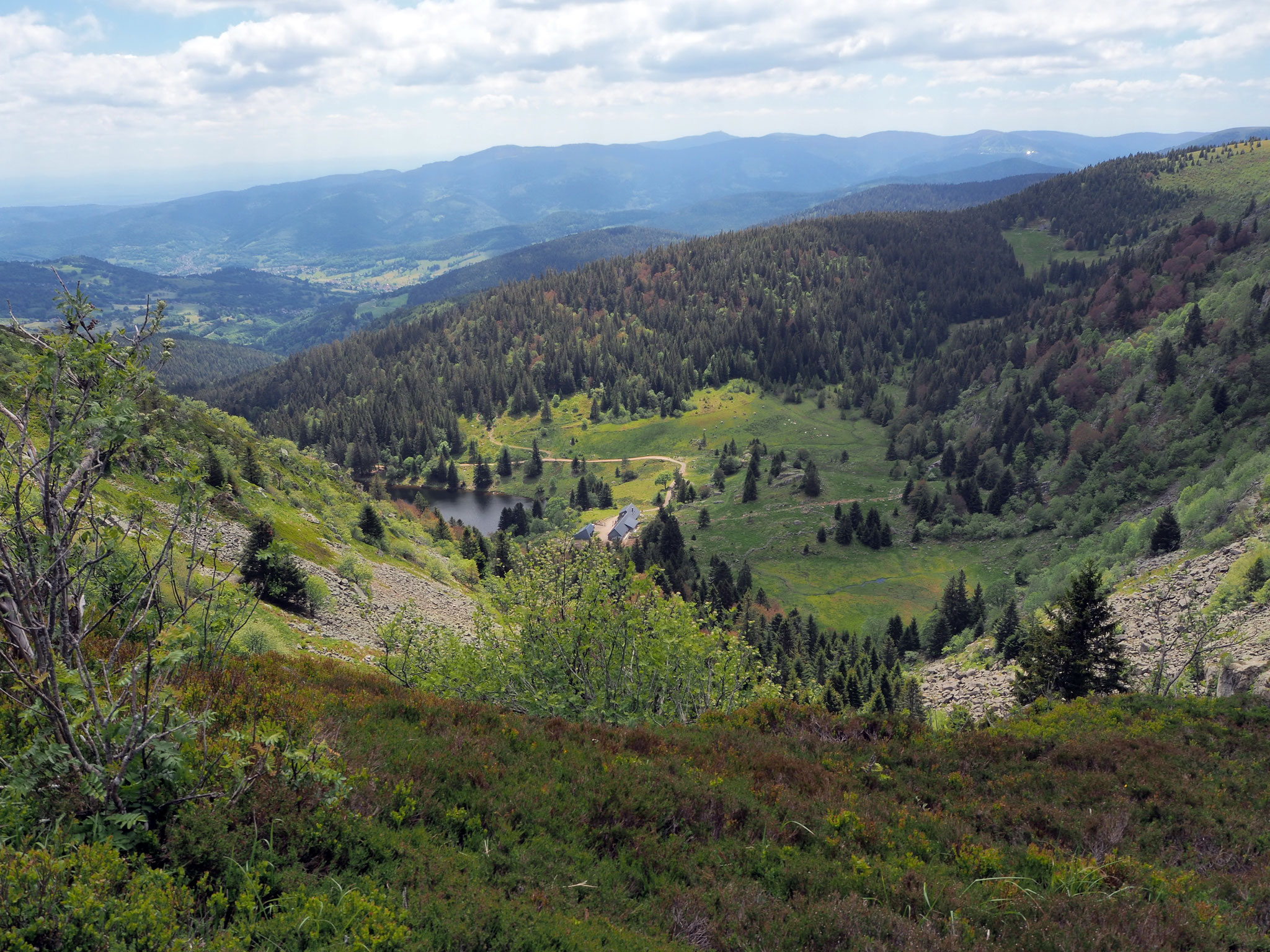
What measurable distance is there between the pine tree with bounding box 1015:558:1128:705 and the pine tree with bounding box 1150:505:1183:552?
41683mm

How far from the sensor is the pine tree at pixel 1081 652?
34781mm

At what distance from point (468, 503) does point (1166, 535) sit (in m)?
150

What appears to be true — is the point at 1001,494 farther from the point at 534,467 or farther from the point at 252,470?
the point at 252,470

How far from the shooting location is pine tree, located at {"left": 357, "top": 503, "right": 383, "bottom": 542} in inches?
2591

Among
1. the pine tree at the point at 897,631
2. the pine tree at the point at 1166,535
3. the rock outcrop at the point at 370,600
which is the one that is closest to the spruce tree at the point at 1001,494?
the pine tree at the point at 897,631

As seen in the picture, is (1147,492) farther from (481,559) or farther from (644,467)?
(644,467)

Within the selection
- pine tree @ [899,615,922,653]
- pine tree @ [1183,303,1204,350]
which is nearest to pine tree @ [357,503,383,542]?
pine tree @ [899,615,922,653]

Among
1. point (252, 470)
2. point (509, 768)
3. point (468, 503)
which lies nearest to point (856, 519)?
point (252, 470)

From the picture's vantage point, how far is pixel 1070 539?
333 feet

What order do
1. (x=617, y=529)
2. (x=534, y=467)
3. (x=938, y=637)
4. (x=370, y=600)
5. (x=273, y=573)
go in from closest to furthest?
(x=273, y=573), (x=370, y=600), (x=938, y=637), (x=617, y=529), (x=534, y=467)

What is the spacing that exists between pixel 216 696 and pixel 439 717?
5.25 metres

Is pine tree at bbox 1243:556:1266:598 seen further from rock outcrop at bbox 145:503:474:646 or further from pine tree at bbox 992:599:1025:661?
rock outcrop at bbox 145:503:474:646

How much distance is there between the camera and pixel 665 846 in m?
12.8

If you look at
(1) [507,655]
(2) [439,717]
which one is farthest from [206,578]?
(2) [439,717]
